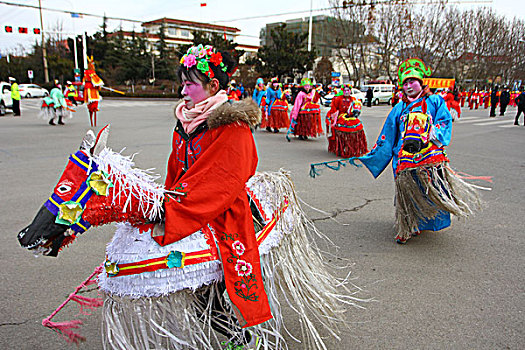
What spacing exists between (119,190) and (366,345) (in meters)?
1.85

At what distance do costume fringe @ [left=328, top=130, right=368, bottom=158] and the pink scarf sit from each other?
7.30 metres

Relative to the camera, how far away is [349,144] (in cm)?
901

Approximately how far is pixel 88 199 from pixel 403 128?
3363 millimetres

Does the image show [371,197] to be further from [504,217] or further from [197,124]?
[197,124]

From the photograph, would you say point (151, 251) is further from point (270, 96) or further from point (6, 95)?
point (6, 95)

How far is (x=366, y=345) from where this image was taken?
249cm

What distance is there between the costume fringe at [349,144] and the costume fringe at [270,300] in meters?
6.68

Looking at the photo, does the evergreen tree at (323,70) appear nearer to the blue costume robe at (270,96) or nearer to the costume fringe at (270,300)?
the blue costume robe at (270,96)

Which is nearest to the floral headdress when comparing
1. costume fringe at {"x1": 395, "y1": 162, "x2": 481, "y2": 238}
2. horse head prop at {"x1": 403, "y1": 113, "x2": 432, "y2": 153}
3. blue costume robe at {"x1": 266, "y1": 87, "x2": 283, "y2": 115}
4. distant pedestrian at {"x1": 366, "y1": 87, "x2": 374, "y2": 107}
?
horse head prop at {"x1": 403, "y1": 113, "x2": 432, "y2": 153}

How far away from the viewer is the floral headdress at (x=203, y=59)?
6.61ft

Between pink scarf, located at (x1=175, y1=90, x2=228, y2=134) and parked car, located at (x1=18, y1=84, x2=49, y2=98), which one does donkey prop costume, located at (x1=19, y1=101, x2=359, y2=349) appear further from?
→ parked car, located at (x1=18, y1=84, x2=49, y2=98)

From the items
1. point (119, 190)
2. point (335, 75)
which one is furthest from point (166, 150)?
point (119, 190)

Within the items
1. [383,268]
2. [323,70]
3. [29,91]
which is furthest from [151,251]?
[323,70]

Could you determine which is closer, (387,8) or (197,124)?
(197,124)
